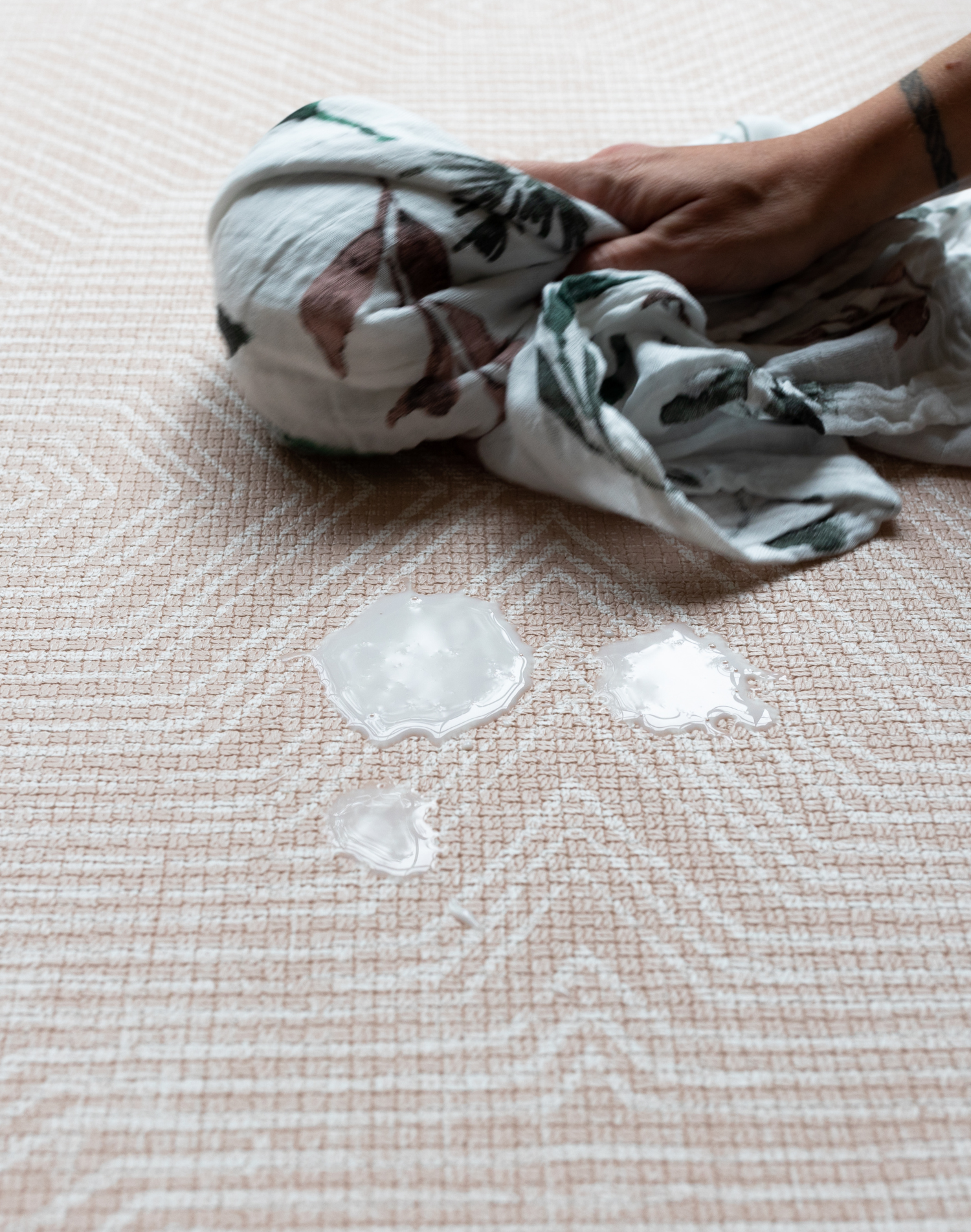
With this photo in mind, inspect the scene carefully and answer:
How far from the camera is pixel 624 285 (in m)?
0.62

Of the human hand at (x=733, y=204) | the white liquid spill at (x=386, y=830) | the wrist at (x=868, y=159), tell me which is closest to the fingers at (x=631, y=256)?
the human hand at (x=733, y=204)

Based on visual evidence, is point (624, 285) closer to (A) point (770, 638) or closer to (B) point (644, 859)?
(A) point (770, 638)

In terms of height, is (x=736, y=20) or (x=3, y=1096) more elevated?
(x=736, y=20)

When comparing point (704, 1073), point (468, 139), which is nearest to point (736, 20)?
point (468, 139)

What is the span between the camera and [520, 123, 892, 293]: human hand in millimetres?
636

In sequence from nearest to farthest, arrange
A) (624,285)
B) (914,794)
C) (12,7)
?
(914,794) → (624,285) → (12,7)

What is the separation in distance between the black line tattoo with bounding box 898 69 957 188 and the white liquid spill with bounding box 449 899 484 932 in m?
0.52

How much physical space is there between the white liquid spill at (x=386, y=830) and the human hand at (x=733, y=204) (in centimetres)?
35

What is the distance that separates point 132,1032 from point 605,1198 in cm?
21

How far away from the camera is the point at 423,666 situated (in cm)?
56

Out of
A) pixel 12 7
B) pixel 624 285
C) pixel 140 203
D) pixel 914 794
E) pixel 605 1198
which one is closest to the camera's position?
pixel 605 1198

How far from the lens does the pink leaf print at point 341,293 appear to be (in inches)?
22.8

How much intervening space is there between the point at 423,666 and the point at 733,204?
341mm

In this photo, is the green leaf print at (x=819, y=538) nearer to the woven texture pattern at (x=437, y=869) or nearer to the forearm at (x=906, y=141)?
the woven texture pattern at (x=437, y=869)
